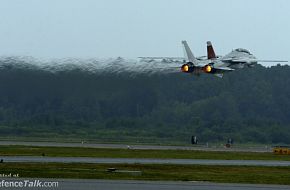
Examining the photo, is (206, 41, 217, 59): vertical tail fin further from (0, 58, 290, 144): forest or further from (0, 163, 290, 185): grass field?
(0, 163, 290, 185): grass field

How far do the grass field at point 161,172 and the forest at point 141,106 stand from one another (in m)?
30.7

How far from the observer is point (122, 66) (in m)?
75.4

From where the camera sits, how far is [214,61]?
7312 cm

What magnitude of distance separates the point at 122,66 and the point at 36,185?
146 feet

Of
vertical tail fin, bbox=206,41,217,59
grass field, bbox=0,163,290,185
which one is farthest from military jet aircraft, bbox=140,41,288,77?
grass field, bbox=0,163,290,185

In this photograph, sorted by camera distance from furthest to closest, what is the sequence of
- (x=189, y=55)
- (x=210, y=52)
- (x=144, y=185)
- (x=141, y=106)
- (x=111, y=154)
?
(x=141, y=106), (x=210, y=52), (x=189, y=55), (x=111, y=154), (x=144, y=185)

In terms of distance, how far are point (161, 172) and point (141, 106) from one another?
5299 centimetres

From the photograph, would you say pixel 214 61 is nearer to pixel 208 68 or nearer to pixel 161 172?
pixel 208 68

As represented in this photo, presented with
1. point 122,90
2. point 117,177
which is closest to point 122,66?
point 122,90

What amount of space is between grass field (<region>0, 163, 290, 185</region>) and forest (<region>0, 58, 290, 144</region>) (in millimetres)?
30716

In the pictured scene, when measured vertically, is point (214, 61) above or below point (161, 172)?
above

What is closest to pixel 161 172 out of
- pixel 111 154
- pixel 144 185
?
pixel 144 185

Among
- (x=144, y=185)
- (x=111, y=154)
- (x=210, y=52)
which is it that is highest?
(x=210, y=52)

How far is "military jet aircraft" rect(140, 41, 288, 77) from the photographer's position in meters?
71.3
